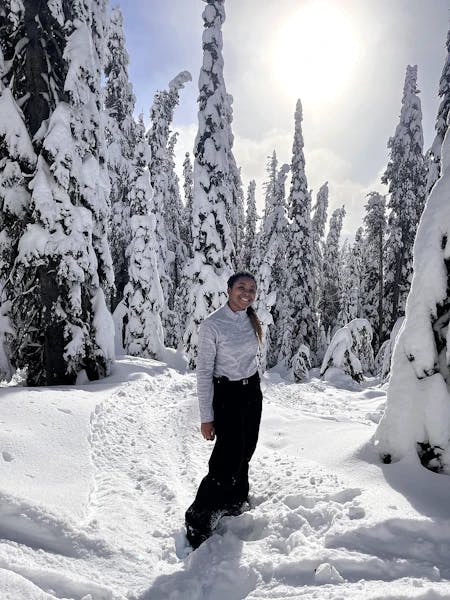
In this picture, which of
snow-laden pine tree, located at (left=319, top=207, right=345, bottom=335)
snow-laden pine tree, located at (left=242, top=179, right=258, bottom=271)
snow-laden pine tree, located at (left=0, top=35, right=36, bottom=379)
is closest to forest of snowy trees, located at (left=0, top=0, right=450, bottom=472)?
snow-laden pine tree, located at (left=0, top=35, right=36, bottom=379)

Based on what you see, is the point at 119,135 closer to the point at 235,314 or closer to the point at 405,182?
the point at 405,182

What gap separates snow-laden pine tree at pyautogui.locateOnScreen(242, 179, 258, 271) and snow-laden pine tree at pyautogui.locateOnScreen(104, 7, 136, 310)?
75.2ft

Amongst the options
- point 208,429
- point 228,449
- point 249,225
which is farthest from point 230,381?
point 249,225

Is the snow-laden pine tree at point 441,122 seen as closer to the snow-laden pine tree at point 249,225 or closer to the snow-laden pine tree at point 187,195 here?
the snow-laden pine tree at point 187,195

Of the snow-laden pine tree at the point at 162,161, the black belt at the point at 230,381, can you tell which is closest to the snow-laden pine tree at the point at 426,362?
the black belt at the point at 230,381

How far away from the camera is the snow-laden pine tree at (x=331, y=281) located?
143 ft

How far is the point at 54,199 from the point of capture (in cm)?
847

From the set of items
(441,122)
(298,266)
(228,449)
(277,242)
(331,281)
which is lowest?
(228,449)

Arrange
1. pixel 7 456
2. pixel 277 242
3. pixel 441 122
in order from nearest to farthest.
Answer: pixel 7 456, pixel 441 122, pixel 277 242

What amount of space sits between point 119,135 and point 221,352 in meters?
23.6

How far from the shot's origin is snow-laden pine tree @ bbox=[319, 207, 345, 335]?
43.5m

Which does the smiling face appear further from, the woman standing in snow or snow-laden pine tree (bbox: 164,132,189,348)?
snow-laden pine tree (bbox: 164,132,189,348)

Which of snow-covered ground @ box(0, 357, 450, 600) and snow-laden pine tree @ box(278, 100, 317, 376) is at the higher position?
snow-laden pine tree @ box(278, 100, 317, 376)

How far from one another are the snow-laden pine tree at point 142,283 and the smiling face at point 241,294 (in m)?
15.3
